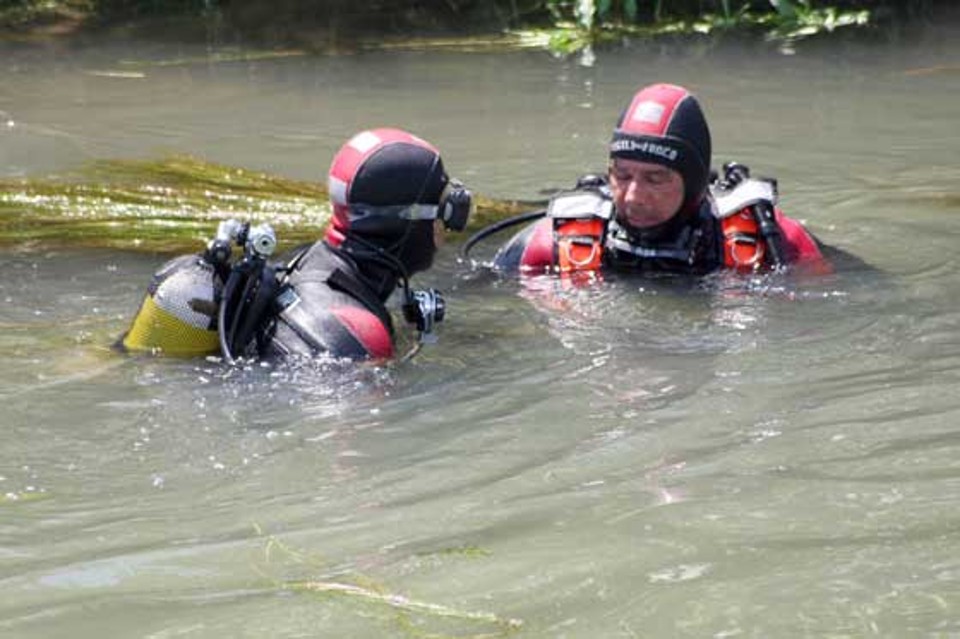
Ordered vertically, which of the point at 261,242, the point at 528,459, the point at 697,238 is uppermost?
the point at 261,242

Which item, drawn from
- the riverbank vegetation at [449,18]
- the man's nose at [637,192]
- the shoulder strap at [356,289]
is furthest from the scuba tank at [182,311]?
the riverbank vegetation at [449,18]

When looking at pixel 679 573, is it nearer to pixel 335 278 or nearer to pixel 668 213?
pixel 335 278

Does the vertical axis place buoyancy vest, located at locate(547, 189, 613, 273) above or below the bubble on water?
above

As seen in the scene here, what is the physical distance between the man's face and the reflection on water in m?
0.29

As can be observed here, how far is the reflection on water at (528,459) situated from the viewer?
12.1 feet

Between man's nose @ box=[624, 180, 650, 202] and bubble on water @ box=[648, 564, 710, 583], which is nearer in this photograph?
bubble on water @ box=[648, 564, 710, 583]

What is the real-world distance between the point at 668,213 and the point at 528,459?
2.44 metres

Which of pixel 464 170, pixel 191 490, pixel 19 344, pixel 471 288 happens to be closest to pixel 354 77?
pixel 464 170

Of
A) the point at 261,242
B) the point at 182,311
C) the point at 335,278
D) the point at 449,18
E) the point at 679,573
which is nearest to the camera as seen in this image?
the point at 679,573

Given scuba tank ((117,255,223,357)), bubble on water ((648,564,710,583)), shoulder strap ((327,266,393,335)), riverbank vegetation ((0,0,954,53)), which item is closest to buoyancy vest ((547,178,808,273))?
shoulder strap ((327,266,393,335))

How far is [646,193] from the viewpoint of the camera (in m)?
6.98

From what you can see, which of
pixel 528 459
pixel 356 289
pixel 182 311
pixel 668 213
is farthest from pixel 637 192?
pixel 528 459

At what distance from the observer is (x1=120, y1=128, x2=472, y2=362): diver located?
5.45 meters

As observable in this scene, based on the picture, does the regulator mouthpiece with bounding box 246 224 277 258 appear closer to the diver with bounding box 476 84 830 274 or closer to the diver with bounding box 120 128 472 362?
the diver with bounding box 120 128 472 362
